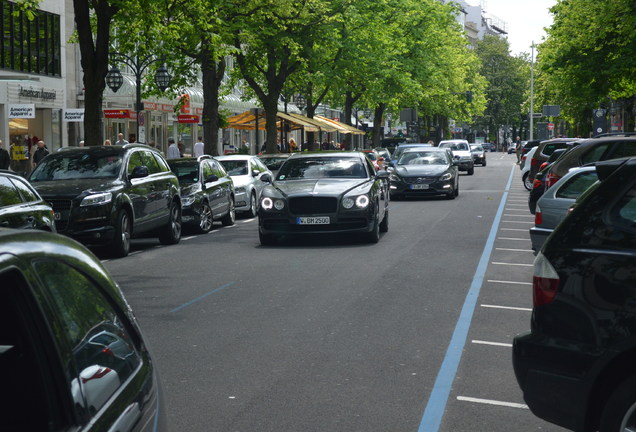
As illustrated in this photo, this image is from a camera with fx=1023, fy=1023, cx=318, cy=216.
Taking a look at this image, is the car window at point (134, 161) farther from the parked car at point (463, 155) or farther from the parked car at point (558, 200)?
the parked car at point (463, 155)

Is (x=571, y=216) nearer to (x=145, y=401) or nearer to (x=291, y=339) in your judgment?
(x=145, y=401)

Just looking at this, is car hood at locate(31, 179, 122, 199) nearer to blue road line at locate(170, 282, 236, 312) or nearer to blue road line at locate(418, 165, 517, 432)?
blue road line at locate(170, 282, 236, 312)

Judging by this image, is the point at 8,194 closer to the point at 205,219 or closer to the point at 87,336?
the point at 205,219

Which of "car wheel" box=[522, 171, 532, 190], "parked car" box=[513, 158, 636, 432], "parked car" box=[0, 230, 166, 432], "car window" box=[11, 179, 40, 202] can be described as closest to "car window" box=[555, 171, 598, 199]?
"car window" box=[11, 179, 40, 202]

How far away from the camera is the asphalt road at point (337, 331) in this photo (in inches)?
237

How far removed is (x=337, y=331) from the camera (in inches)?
342

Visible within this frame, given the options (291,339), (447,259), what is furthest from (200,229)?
(291,339)

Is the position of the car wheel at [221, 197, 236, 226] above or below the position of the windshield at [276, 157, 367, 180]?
below

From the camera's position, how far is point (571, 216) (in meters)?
4.77

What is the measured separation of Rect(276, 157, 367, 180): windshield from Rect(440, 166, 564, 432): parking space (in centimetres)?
382

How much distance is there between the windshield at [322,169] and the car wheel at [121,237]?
A: 3232mm

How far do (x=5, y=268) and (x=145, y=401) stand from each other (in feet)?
2.92

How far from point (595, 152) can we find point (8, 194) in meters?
9.18

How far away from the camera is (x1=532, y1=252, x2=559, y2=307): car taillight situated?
4.65 m
